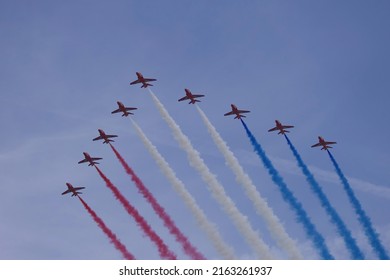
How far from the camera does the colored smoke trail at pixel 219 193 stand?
138375 mm

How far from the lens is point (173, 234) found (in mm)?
138125

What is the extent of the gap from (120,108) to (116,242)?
121 ft

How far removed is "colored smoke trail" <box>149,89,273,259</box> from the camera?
13838cm

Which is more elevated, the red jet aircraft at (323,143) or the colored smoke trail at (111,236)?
the red jet aircraft at (323,143)

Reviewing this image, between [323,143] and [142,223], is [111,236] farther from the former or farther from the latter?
[323,143]

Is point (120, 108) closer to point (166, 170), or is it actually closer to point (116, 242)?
point (166, 170)

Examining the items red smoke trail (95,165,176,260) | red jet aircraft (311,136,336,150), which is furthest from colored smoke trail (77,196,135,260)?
red jet aircraft (311,136,336,150)

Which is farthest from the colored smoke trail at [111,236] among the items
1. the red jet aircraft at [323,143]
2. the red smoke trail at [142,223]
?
the red jet aircraft at [323,143]

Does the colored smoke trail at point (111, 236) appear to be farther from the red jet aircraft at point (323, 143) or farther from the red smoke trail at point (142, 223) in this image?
the red jet aircraft at point (323, 143)

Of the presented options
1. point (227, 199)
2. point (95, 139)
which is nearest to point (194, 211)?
point (227, 199)

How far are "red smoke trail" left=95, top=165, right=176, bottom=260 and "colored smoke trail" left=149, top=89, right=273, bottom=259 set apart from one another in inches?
648

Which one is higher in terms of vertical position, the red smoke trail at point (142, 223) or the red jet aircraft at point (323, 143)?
the red jet aircraft at point (323, 143)

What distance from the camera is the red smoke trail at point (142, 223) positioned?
135 m

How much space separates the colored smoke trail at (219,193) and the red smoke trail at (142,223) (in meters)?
16.5
